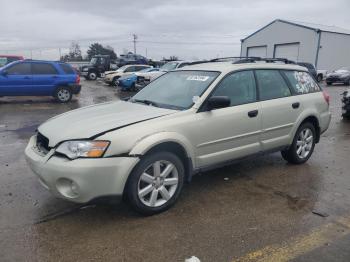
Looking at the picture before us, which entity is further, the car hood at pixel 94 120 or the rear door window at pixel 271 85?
the rear door window at pixel 271 85

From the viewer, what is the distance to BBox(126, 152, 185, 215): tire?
3.46m

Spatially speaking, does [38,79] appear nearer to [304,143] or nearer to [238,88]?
[238,88]

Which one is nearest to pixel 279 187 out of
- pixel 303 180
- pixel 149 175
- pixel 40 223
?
pixel 303 180

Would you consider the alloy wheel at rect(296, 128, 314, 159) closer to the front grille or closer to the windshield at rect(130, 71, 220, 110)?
the windshield at rect(130, 71, 220, 110)

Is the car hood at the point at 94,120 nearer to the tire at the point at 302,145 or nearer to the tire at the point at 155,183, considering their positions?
the tire at the point at 155,183

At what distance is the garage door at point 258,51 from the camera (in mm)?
39194

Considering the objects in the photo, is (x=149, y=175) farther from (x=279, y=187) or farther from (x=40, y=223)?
(x=279, y=187)

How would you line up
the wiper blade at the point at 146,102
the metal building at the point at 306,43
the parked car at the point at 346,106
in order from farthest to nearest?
the metal building at the point at 306,43 → the parked car at the point at 346,106 → the wiper blade at the point at 146,102

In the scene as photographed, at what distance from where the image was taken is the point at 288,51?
120 feet

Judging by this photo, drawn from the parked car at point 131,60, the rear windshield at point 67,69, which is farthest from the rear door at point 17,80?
the parked car at point 131,60

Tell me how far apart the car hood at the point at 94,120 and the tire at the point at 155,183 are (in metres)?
0.48

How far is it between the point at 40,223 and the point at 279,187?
3022 mm

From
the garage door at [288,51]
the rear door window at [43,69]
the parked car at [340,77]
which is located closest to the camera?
the rear door window at [43,69]

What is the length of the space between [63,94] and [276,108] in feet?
35.0
